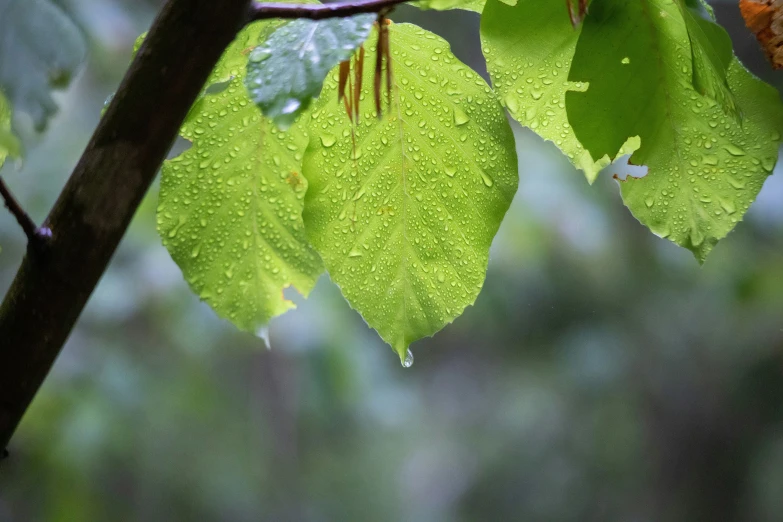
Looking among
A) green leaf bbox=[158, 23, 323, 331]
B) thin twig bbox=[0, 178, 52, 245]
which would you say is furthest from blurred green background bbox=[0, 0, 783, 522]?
thin twig bbox=[0, 178, 52, 245]

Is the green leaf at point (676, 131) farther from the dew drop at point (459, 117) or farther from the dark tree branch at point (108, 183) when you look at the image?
the dark tree branch at point (108, 183)

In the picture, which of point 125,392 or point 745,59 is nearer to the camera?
point 745,59

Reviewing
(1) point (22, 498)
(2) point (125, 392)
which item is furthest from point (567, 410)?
(1) point (22, 498)

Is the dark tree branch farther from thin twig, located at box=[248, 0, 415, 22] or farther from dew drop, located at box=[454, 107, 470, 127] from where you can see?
dew drop, located at box=[454, 107, 470, 127]

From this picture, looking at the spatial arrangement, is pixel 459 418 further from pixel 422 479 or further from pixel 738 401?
pixel 738 401

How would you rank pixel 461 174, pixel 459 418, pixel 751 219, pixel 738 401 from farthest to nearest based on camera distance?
pixel 459 418
pixel 738 401
pixel 751 219
pixel 461 174

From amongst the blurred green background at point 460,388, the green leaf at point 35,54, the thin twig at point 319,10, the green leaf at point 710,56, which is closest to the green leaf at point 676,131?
the green leaf at point 710,56
